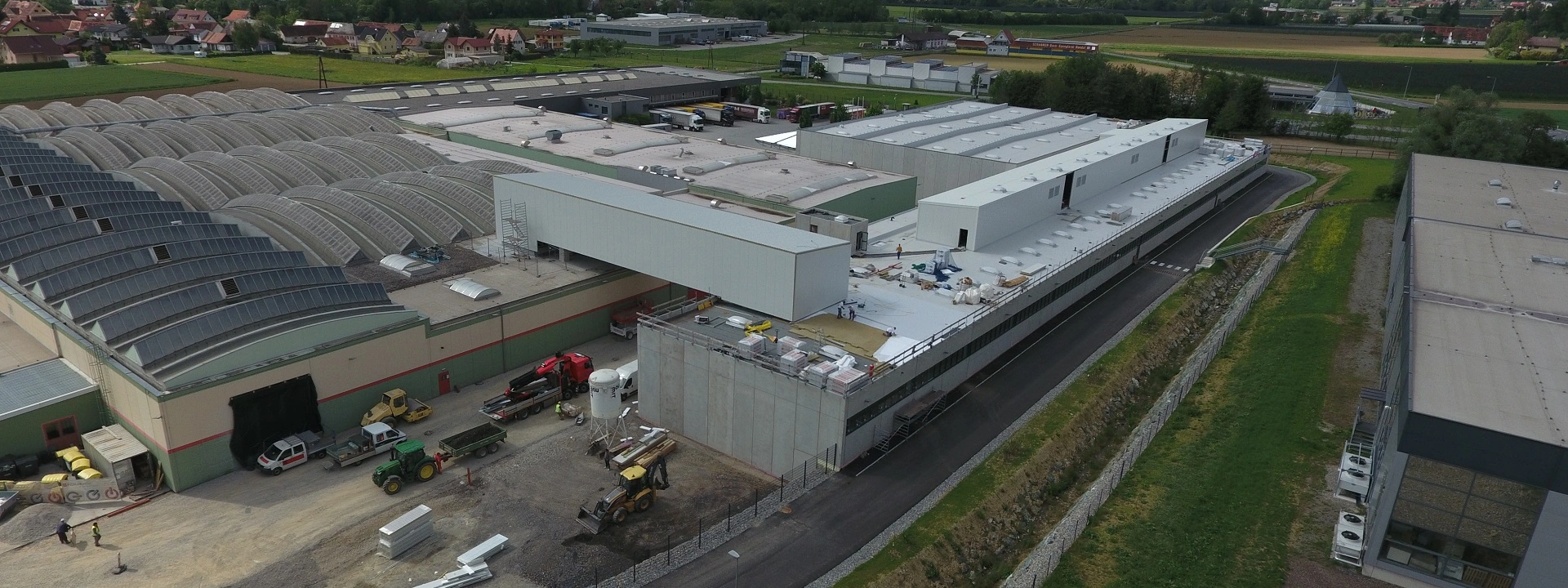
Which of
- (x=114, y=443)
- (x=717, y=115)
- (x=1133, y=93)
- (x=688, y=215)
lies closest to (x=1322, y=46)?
(x=1133, y=93)

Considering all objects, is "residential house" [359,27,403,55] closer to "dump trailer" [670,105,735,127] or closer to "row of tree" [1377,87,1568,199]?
"dump trailer" [670,105,735,127]

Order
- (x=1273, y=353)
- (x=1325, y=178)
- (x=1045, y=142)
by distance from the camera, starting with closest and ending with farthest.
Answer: (x=1273, y=353) → (x=1045, y=142) → (x=1325, y=178)

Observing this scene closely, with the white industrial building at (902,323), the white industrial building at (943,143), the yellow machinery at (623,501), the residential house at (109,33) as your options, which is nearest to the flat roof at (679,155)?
the white industrial building at (943,143)

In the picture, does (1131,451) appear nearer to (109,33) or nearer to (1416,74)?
(1416,74)

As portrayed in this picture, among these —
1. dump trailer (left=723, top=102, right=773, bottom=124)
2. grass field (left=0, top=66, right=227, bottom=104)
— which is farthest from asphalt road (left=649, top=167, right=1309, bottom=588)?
grass field (left=0, top=66, right=227, bottom=104)

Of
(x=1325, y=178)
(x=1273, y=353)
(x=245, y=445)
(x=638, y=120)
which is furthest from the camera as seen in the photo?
(x=638, y=120)

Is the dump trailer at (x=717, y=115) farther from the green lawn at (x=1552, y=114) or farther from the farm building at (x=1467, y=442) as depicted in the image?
the green lawn at (x=1552, y=114)

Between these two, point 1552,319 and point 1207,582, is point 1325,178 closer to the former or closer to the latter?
point 1552,319

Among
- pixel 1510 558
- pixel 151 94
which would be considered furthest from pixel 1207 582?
pixel 151 94
